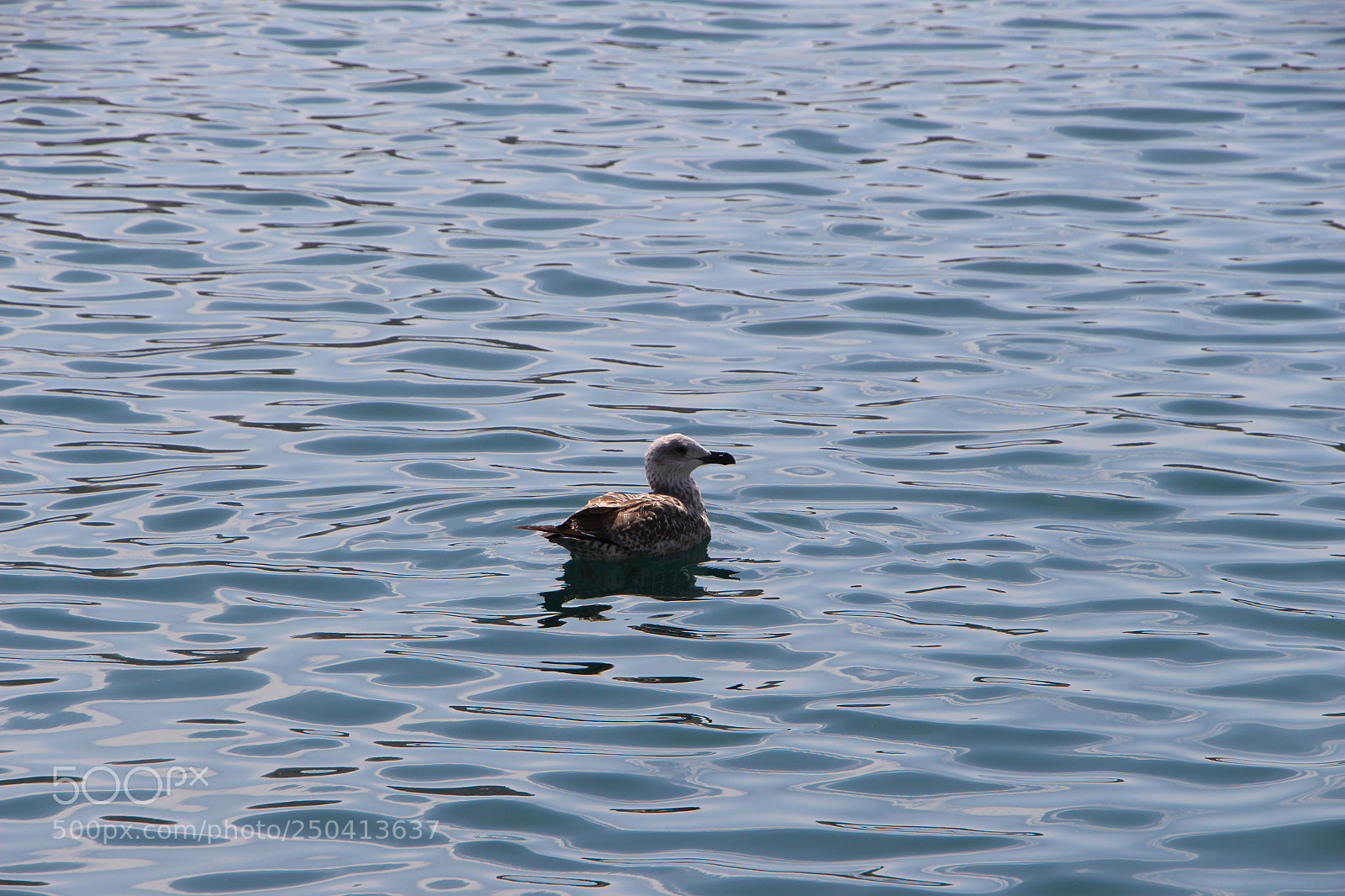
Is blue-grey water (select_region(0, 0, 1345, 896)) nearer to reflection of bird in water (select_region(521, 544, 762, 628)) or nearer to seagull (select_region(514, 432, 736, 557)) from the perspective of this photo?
reflection of bird in water (select_region(521, 544, 762, 628))

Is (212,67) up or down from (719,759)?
up

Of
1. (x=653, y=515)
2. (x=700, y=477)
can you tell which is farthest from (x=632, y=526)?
(x=700, y=477)

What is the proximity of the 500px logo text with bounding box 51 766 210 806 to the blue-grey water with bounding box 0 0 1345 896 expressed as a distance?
0.02m

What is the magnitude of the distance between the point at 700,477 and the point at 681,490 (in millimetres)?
1360

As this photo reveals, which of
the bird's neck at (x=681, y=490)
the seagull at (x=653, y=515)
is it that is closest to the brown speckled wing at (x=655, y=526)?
the seagull at (x=653, y=515)

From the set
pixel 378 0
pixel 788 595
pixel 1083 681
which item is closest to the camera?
pixel 1083 681

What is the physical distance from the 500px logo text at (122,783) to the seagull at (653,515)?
2.54 m

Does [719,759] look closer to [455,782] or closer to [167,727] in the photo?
[455,782]

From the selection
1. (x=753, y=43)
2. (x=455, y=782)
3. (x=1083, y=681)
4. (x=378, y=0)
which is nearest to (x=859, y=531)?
(x=1083, y=681)

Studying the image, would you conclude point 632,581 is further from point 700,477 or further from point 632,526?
point 700,477

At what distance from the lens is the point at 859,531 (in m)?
9.98

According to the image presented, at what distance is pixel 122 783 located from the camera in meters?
7.10

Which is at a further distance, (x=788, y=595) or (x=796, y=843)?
(x=788, y=595)

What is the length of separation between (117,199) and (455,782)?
36.2ft
